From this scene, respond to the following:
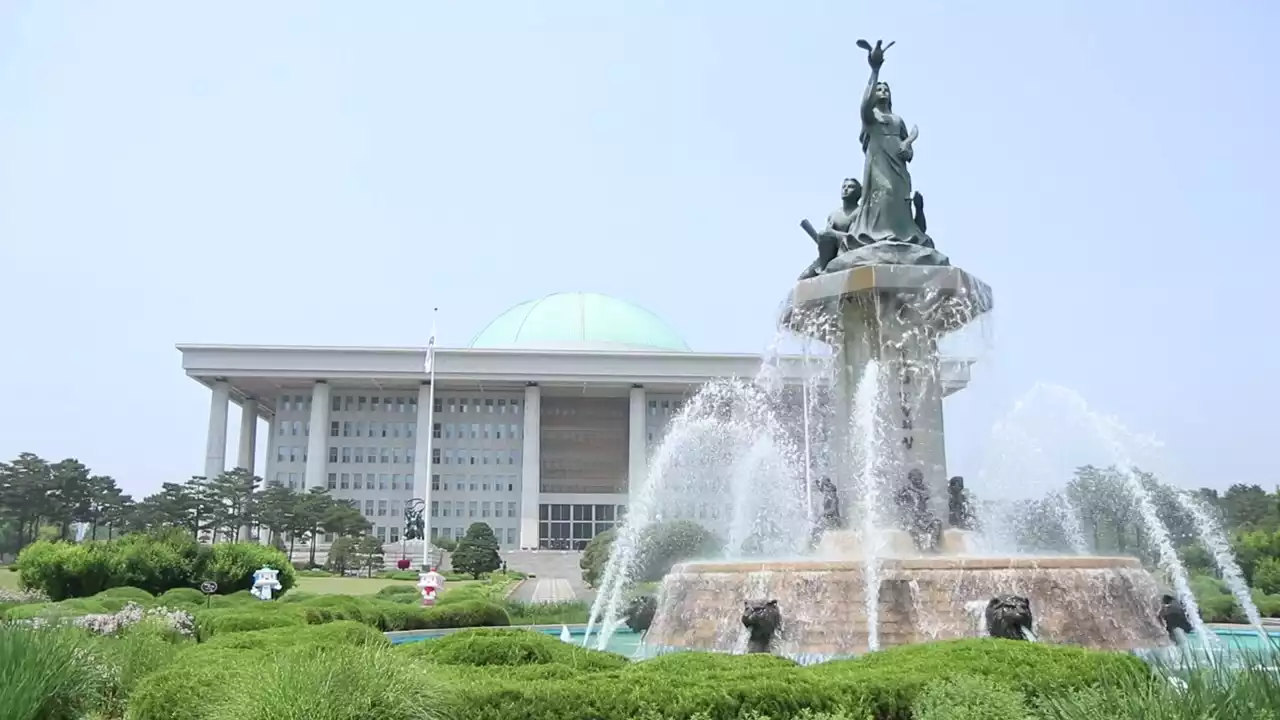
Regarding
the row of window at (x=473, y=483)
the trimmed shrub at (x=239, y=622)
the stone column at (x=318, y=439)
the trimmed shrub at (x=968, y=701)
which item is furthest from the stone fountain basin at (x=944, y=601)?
the row of window at (x=473, y=483)

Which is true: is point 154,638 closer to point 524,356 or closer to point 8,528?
point 524,356

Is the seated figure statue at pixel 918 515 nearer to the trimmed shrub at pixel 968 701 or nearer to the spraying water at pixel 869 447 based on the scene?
the spraying water at pixel 869 447

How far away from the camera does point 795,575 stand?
11641 millimetres

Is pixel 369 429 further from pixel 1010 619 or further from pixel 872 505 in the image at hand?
pixel 1010 619

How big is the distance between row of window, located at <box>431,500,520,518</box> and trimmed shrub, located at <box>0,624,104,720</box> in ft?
253

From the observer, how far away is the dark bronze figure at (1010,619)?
9.84m

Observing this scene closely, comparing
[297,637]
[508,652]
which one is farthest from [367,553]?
[508,652]

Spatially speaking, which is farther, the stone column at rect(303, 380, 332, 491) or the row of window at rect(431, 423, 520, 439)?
the row of window at rect(431, 423, 520, 439)

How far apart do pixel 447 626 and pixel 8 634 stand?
53.4 feet

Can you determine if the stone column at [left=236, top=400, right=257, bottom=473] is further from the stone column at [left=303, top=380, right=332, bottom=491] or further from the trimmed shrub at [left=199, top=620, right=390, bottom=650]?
the trimmed shrub at [left=199, top=620, right=390, bottom=650]

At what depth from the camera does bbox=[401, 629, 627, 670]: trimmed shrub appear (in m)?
8.01

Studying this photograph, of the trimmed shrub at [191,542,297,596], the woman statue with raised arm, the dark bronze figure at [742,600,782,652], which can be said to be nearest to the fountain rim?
the dark bronze figure at [742,600,782,652]

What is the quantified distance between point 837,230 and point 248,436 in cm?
7888

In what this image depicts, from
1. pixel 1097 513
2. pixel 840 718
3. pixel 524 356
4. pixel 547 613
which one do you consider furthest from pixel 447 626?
pixel 524 356
